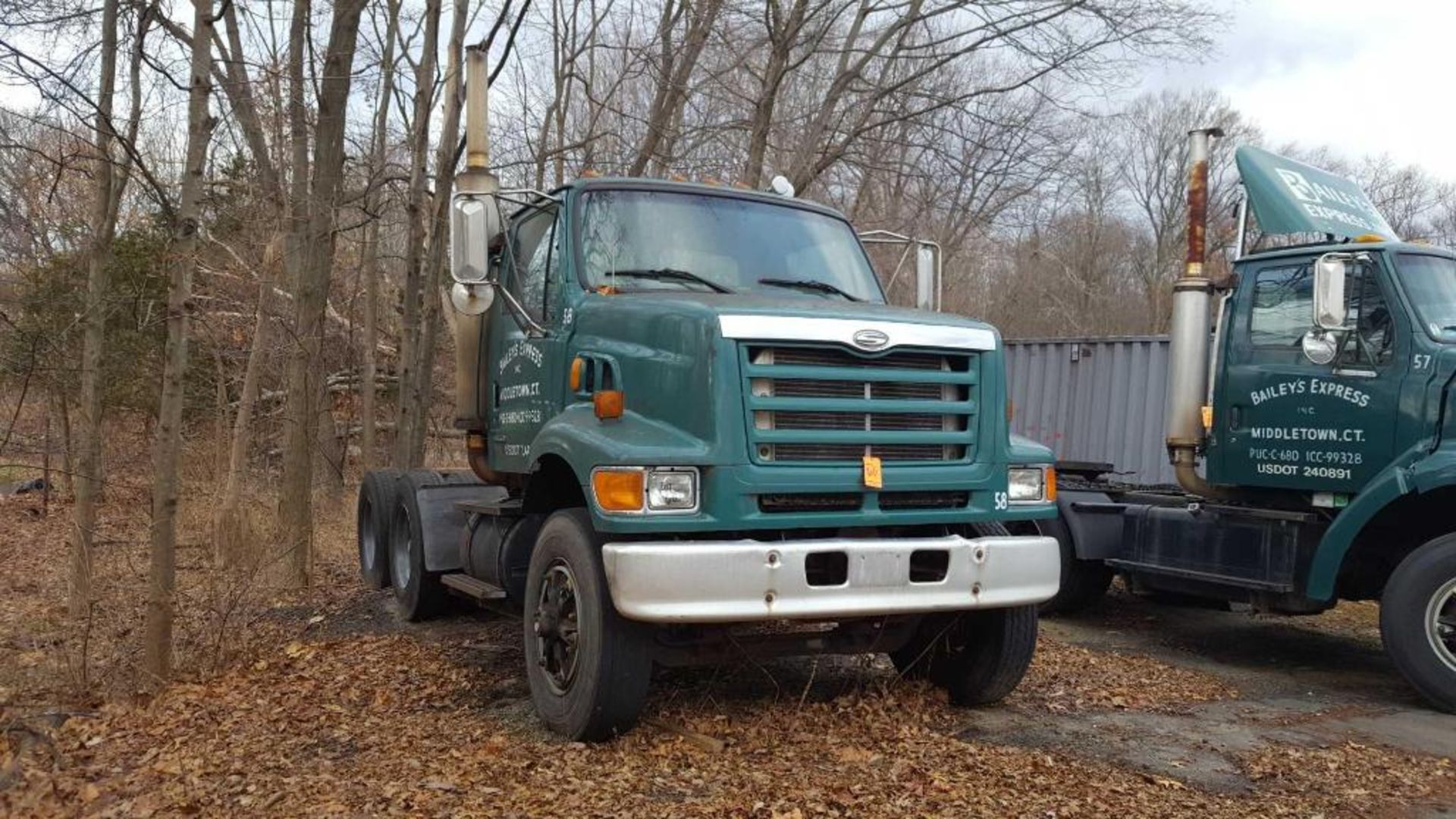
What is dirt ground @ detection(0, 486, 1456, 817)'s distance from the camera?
14.2ft

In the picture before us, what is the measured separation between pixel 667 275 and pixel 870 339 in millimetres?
1325

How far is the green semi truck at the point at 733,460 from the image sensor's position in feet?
15.1

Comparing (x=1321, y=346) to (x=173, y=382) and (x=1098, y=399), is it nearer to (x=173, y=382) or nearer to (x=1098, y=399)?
(x=1098, y=399)

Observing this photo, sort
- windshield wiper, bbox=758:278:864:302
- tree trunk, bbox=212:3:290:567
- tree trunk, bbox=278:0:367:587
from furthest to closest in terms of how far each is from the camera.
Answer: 1. tree trunk, bbox=212:3:290:567
2. tree trunk, bbox=278:0:367:587
3. windshield wiper, bbox=758:278:864:302

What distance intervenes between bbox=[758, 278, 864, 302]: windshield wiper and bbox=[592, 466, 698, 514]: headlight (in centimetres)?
164

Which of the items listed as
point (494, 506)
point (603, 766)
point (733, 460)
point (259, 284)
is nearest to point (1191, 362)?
point (733, 460)

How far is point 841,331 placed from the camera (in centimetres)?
487

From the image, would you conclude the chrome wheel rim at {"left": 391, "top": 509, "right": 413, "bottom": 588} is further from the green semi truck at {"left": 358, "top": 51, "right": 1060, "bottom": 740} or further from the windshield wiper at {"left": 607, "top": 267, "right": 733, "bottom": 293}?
the windshield wiper at {"left": 607, "top": 267, "right": 733, "bottom": 293}

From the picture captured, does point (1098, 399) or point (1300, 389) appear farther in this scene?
point (1098, 399)

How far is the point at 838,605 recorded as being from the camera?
181 inches

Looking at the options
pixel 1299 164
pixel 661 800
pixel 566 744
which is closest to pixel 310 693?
pixel 566 744

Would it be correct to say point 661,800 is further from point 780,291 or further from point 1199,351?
point 1199,351

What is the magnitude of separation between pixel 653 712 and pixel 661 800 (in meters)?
1.14

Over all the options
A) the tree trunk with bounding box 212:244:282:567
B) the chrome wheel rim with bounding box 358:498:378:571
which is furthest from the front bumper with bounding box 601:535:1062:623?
the tree trunk with bounding box 212:244:282:567
